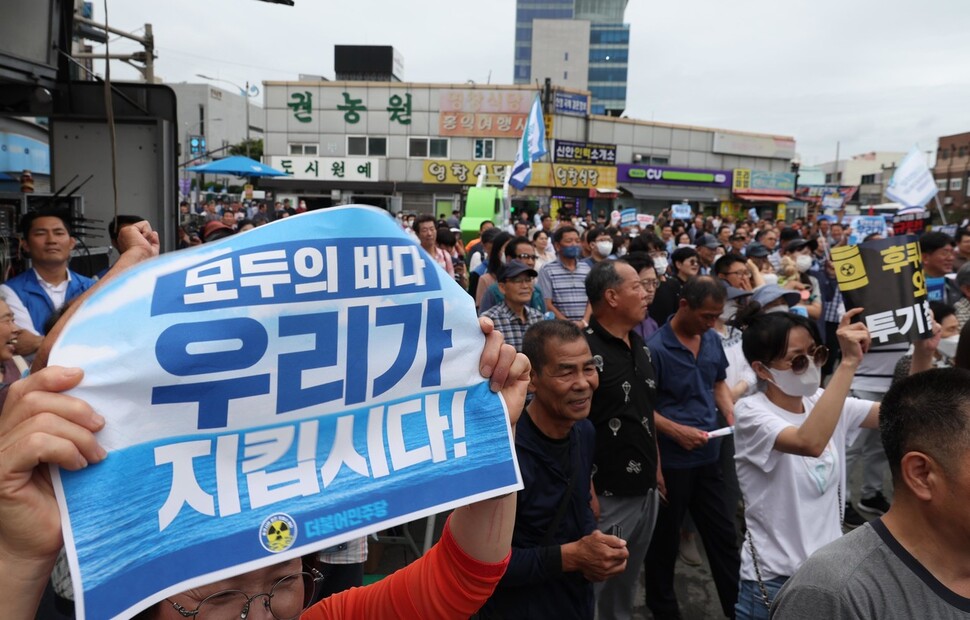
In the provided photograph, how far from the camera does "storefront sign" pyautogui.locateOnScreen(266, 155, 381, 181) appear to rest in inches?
1261

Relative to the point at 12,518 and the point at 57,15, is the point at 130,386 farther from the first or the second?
the point at 57,15

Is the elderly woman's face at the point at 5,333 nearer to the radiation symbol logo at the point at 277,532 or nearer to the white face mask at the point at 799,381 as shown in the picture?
the radiation symbol logo at the point at 277,532

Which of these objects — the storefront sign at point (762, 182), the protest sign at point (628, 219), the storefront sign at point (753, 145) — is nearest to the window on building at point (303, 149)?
the storefront sign at point (753, 145)

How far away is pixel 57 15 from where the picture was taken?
4648mm

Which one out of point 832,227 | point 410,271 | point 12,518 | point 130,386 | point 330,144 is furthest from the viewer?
point 330,144

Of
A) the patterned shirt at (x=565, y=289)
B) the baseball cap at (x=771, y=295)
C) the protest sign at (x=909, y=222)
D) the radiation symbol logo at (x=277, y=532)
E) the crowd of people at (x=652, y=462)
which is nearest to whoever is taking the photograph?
the radiation symbol logo at (x=277, y=532)

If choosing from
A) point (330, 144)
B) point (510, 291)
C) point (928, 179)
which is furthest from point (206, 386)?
point (330, 144)

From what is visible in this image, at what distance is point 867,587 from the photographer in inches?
62.1

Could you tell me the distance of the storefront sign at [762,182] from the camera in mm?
40250

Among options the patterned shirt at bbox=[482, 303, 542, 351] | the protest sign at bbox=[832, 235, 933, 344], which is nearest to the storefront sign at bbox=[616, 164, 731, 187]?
the patterned shirt at bbox=[482, 303, 542, 351]

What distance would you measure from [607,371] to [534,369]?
2.21 ft

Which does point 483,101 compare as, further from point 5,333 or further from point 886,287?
point 5,333

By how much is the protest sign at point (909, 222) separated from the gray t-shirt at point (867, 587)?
12105mm

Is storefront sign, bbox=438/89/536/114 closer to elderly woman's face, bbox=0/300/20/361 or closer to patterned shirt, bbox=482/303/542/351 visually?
patterned shirt, bbox=482/303/542/351
